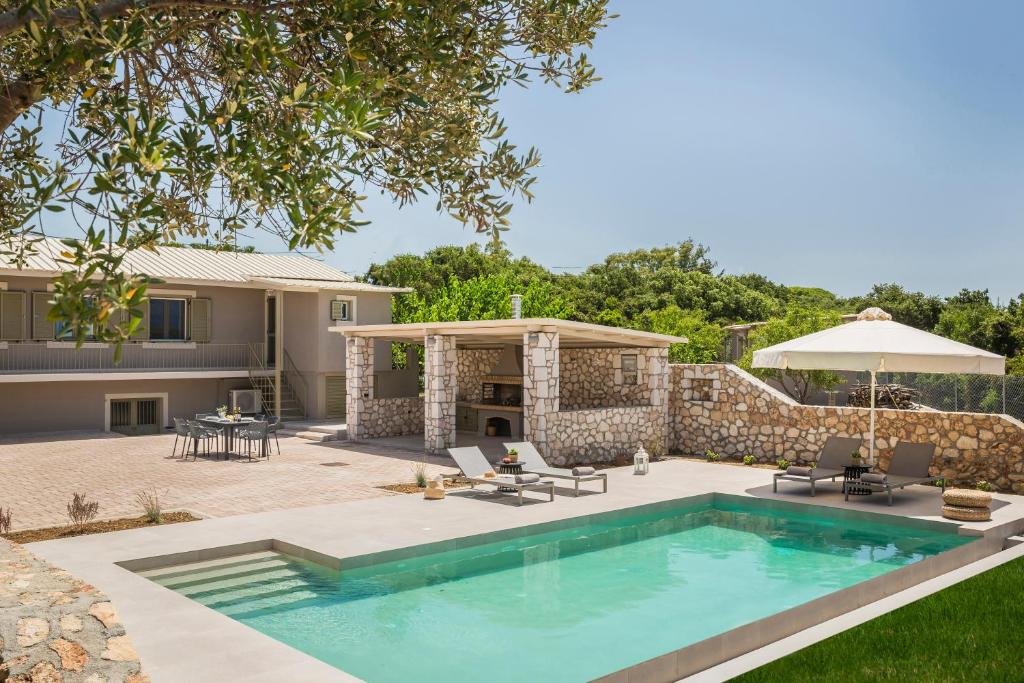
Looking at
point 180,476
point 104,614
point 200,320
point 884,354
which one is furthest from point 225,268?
point 104,614

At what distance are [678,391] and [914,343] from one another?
279 inches

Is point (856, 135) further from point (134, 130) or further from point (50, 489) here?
point (134, 130)

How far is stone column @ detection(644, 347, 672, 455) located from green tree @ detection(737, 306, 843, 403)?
7.61m

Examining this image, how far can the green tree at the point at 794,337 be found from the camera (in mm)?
25547

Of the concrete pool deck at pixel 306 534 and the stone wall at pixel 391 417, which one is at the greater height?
the stone wall at pixel 391 417

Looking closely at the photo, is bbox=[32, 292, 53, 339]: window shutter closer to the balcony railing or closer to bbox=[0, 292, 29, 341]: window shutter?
bbox=[0, 292, 29, 341]: window shutter

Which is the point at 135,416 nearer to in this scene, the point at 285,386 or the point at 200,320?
the point at 200,320

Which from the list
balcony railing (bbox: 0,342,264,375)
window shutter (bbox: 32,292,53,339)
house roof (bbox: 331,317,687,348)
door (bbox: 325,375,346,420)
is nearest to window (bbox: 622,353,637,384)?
house roof (bbox: 331,317,687,348)

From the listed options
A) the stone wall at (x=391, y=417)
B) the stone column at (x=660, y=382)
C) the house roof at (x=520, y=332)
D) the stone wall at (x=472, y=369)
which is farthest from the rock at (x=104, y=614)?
the stone wall at (x=472, y=369)

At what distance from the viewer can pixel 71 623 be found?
5.15 meters

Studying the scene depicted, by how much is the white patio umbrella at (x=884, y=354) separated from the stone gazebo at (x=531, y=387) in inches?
178

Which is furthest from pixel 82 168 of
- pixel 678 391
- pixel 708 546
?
pixel 678 391

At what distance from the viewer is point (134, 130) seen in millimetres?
3502

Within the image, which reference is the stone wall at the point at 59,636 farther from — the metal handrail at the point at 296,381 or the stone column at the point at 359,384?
the metal handrail at the point at 296,381
